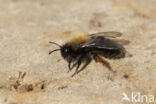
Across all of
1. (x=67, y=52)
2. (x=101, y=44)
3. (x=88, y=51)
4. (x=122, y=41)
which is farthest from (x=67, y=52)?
(x=122, y=41)

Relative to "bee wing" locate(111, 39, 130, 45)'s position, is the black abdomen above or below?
below

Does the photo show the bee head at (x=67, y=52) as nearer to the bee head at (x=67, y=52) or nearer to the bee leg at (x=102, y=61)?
the bee head at (x=67, y=52)

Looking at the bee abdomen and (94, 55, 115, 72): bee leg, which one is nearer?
(94, 55, 115, 72): bee leg

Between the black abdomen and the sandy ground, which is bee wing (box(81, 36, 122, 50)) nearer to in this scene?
the black abdomen

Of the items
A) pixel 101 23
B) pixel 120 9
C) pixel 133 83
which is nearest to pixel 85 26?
pixel 101 23

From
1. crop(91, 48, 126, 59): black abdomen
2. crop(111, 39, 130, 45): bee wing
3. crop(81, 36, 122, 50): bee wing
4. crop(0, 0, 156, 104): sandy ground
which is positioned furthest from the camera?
crop(111, 39, 130, 45): bee wing

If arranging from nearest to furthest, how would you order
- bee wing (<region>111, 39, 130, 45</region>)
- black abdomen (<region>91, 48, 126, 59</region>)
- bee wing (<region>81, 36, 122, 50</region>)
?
bee wing (<region>81, 36, 122, 50</region>), black abdomen (<region>91, 48, 126, 59</region>), bee wing (<region>111, 39, 130, 45</region>)

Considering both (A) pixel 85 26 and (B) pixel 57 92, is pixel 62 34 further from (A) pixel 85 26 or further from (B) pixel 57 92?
(B) pixel 57 92

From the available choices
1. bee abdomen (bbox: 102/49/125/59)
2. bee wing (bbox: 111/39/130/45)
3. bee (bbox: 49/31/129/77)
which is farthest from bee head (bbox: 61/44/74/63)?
bee wing (bbox: 111/39/130/45)

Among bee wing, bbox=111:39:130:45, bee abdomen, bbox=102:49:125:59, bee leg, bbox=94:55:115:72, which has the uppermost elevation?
bee wing, bbox=111:39:130:45
